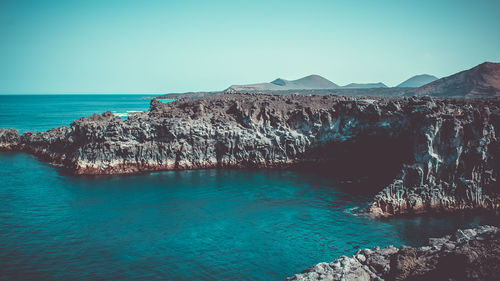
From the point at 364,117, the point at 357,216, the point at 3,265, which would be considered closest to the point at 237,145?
the point at 364,117

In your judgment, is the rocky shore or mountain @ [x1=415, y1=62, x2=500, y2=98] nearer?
the rocky shore

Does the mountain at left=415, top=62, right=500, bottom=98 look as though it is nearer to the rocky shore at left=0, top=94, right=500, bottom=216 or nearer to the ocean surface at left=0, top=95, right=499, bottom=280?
the rocky shore at left=0, top=94, right=500, bottom=216

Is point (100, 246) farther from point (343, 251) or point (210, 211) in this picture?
point (343, 251)

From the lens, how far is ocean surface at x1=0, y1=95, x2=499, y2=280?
70.7 ft

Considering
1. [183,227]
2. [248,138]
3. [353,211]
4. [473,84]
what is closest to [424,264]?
[353,211]

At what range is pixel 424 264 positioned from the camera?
14648 mm

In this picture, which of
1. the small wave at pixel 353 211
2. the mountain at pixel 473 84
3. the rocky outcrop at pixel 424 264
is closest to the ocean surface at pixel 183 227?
the small wave at pixel 353 211

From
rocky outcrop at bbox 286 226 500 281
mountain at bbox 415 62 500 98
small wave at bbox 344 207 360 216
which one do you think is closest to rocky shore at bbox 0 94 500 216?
small wave at bbox 344 207 360 216

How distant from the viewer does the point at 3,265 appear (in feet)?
71.1

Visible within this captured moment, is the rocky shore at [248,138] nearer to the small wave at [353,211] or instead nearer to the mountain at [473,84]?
the small wave at [353,211]

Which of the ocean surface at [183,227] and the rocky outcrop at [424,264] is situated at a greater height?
the rocky outcrop at [424,264]

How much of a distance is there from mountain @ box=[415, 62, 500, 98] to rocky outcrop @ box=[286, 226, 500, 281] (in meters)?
74.4

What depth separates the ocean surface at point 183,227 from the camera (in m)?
21.5

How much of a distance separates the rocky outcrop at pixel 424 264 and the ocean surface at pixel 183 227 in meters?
5.87
